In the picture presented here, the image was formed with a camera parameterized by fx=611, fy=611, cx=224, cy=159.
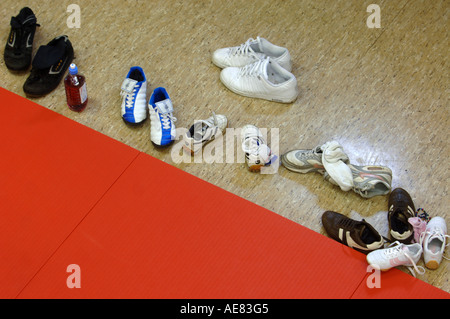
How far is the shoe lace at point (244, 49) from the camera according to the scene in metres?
2.66

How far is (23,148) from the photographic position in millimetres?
2477

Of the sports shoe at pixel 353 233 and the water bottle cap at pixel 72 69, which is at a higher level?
the water bottle cap at pixel 72 69

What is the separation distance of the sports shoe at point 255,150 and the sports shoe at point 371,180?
0.28 meters

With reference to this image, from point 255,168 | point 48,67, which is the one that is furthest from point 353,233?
point 48,67

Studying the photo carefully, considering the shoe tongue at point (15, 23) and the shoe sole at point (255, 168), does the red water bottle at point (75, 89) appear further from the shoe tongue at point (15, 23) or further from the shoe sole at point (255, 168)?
the shoe sole at point (255, 168)

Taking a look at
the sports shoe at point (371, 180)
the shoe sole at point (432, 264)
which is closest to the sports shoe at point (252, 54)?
the sports shoe at point (371, 180)

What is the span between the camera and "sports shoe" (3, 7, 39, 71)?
2.63 m

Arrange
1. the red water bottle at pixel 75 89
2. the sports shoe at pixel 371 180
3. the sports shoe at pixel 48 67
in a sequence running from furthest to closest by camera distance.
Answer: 1. the sports shoe at pixel 48 67
2. the red water bottle at pixel 75 89
3. the sports shoe at pixel 371 180

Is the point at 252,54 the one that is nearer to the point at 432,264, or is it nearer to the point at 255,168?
the point at 255,168

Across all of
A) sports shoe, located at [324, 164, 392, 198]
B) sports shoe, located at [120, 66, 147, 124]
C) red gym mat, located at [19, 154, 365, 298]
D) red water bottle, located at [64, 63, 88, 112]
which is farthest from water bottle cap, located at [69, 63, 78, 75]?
sports shoe, located at [324, 164, 392, 198]

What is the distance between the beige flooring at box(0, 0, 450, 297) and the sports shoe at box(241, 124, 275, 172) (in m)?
0.06

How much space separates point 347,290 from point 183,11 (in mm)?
1485

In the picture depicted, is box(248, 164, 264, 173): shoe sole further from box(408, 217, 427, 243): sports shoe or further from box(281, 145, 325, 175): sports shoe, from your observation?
box(408, 217, 427, 243): sports shoe

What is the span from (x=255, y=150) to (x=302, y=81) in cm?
48
